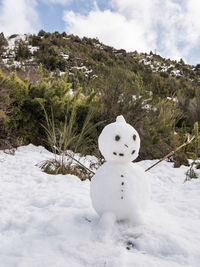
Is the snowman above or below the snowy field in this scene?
above

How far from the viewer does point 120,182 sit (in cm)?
166

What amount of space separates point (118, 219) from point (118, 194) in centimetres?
23

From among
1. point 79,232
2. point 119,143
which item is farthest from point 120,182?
point 79,232

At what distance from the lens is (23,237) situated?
5.02 ft

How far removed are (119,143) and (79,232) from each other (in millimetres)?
746

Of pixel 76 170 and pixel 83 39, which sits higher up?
pixel 83 39

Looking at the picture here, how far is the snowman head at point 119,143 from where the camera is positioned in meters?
1.70

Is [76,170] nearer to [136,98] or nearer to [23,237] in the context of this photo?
[23,237]

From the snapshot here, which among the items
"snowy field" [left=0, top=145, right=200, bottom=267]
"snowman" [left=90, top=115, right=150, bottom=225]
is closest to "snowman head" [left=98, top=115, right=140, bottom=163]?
"snowman" [left=90, top=115, right=150, bottom=225]

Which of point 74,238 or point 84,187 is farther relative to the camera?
point 84,187

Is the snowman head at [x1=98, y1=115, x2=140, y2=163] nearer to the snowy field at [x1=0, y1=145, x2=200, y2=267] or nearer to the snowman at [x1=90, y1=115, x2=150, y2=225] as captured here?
the snowman at [x1=90, y1=115, x2=150, y2=225]

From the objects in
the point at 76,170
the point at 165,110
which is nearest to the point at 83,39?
the point at 165,110

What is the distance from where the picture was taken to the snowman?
165cm

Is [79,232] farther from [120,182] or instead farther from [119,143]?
[119,143]
